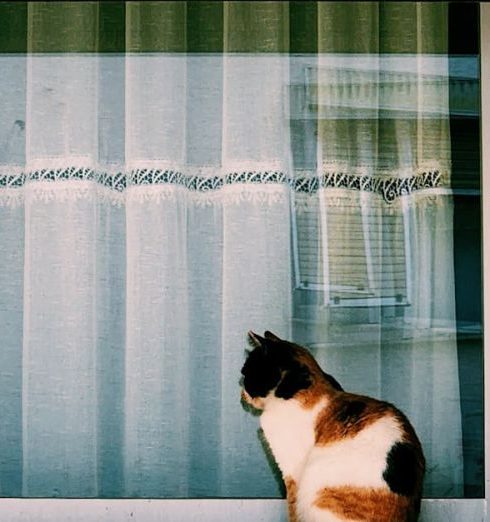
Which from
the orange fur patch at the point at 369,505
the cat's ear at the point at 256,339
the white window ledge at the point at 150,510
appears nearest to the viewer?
the orange fur patch at the point at 369,505

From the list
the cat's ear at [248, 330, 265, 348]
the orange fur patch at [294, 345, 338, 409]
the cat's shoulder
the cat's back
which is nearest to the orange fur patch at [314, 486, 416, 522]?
the cat's back

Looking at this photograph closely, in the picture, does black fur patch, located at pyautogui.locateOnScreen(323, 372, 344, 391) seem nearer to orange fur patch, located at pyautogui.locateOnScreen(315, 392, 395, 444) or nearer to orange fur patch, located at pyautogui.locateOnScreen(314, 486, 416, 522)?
orange fur patch, located at pyautogui.locateOnScreen(315, 392, 395, 444)

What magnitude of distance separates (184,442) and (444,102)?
1185 mm

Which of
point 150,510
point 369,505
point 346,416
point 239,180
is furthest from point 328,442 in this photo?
point 239,180

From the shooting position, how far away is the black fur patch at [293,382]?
2.68 metres

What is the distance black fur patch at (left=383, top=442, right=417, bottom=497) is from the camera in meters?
2.50

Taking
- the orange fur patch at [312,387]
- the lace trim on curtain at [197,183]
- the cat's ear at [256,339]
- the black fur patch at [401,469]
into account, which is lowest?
the black fur patch at [401,469]

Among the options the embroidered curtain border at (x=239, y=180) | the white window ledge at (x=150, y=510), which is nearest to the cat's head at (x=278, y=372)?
the white window ledge at (x=150, y=510)

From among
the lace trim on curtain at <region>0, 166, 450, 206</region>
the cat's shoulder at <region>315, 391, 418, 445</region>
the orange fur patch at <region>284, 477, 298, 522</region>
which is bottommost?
the orange fur patch at <region>284, 477, 298, 522</region>

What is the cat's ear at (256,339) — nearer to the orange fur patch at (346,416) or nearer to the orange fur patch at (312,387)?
the orange fur patch at (312,387)

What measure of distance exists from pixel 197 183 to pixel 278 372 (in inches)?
24.0

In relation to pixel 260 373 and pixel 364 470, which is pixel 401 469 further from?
pixel 260 373

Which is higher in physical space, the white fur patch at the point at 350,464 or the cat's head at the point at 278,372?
the cat's head at the point at 278,372

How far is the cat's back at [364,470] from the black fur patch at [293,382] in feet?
0.39
